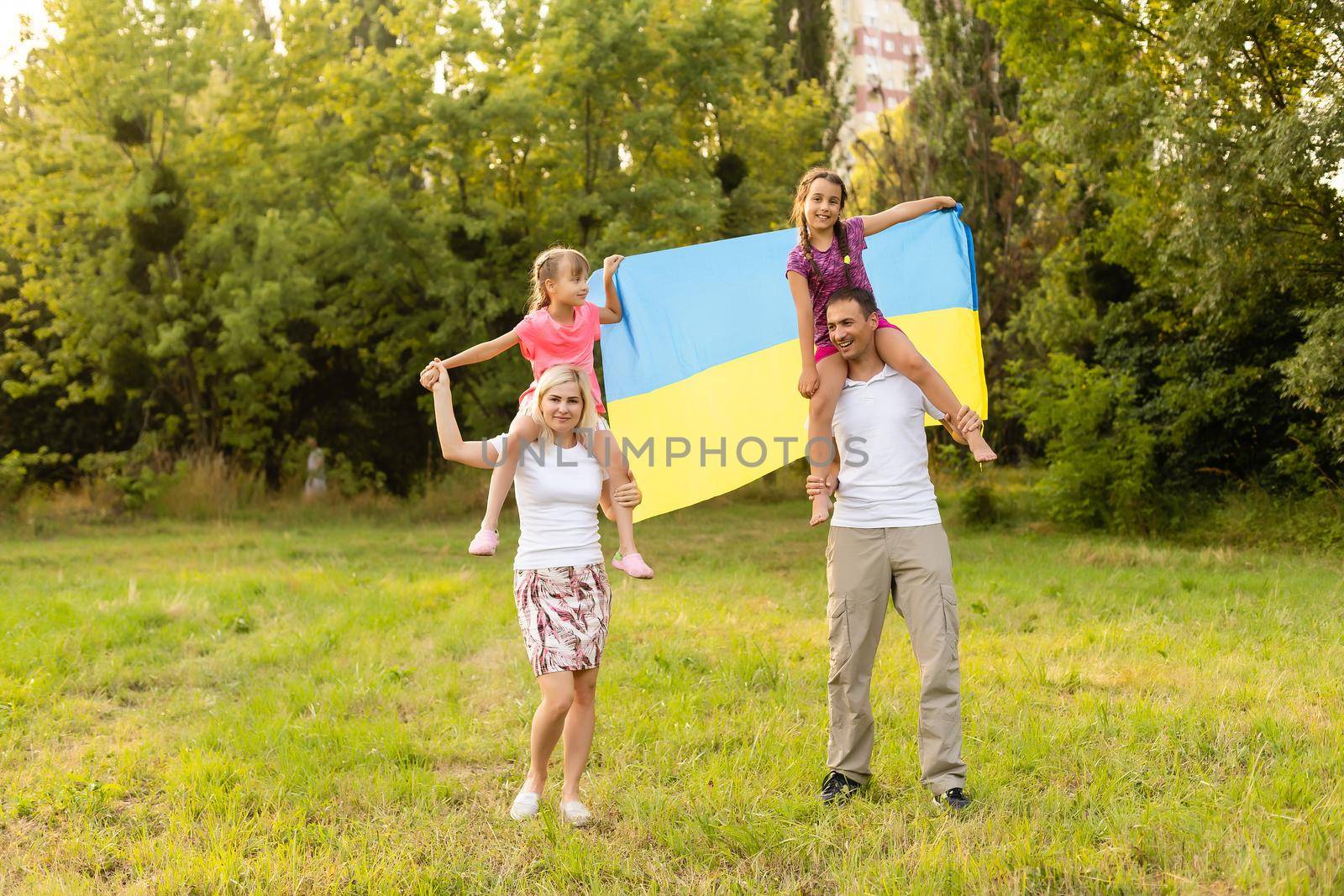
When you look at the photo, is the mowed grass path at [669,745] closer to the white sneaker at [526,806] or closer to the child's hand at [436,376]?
the white sneaker at [526,806]

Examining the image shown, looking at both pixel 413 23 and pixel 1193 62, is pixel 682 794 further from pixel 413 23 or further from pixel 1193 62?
pixel 413 23

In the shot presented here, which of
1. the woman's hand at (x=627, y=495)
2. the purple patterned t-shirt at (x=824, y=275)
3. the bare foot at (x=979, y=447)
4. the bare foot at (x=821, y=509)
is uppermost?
the purple patterned t-shirt at (x=824, y=275)

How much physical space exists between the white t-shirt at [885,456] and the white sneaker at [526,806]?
5.87ft

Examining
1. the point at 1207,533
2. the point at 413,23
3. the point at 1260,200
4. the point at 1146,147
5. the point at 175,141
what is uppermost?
the point at 413,23

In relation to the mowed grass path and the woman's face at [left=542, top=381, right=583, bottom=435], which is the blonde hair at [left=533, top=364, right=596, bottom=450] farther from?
the mowed grass path

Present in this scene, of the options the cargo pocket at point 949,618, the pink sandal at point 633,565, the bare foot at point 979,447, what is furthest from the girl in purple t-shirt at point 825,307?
Answer: the pink sandal at point 633,565

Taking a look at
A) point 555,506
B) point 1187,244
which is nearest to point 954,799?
point 555,506

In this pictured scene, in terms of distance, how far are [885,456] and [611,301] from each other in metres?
2.08

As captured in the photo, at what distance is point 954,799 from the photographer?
468cm

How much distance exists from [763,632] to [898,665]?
5.14 ft

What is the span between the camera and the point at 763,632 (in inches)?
343

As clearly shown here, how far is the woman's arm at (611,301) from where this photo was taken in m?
6.05

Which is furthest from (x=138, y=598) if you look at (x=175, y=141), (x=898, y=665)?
(x=175, y=141)

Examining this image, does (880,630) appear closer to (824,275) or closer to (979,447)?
(979,447)
